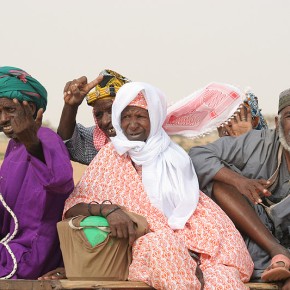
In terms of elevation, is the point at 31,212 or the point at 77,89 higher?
the point at 77,89

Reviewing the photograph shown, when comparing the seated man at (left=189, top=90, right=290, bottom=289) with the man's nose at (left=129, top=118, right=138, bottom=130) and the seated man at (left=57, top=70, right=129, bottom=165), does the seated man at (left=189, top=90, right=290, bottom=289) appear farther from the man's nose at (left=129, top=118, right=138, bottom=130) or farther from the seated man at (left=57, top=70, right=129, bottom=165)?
the seated man at (left=57, top=70, right=129, bottom=165)

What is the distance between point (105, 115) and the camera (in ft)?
26.7

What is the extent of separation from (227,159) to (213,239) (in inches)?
46.5

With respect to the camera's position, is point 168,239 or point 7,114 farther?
point 7,114

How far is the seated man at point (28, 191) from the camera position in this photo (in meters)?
6.61

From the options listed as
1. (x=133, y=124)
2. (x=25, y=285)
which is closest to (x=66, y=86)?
(x=133, y=124)

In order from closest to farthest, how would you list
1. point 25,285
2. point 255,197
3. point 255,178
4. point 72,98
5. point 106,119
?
point 25,285, point 255,197, point 72,98, point 255,178, point 106,119

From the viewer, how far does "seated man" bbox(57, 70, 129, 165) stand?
793cm

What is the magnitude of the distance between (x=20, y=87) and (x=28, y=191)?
0.90 meters

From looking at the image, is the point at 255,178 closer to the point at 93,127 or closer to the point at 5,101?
the point at 93,127

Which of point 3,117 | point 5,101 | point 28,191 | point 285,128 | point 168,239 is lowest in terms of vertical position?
point 28,191

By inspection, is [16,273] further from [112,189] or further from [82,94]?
[82,94]

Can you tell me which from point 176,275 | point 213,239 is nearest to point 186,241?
point 213,239

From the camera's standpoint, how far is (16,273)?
684 cm
